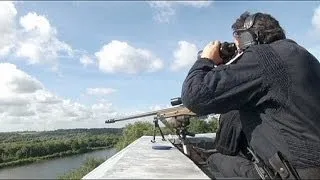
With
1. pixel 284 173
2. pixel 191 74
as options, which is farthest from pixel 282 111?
pixel 191 74

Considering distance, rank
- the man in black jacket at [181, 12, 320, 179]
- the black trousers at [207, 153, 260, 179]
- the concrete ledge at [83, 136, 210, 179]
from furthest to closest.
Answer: the black trousers at [207, 153, 260, 179] → the man in black jacket at [181, 12, 320, 179] → the concrete ledge at [83, 136, 210, 179]

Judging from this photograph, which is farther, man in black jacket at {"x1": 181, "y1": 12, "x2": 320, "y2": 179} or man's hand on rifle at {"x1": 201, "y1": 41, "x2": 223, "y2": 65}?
man's hand on rifle at {"x1": 201, "y1": 41, "x2": 223, "y2": 65}

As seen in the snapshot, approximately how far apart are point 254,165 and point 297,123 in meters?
0.56

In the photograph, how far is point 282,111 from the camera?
3.03m

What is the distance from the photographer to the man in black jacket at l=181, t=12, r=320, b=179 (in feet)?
9.74

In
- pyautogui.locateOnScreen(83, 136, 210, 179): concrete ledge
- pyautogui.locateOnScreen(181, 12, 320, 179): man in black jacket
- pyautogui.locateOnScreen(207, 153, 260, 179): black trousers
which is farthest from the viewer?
pyautogui.locateOnScreen(207, 153, 260, 179): black trousers

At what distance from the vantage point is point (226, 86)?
3041 millimetres

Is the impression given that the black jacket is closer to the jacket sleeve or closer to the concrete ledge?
the jacket sleeve

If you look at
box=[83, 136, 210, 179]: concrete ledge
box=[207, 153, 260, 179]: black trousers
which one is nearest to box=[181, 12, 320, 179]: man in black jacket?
box=[207, 153, 260, 179]: black trousers

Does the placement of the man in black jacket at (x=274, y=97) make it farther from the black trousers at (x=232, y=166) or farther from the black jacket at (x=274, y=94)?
the black trousers at (x=232, y=166)

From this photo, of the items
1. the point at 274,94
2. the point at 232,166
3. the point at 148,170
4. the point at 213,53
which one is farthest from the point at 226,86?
the point at 232,166

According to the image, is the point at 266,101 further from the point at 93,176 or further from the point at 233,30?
the point at 93,176

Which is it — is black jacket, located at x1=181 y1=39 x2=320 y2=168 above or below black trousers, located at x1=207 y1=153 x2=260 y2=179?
above

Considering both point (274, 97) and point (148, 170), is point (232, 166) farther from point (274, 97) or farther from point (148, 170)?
point (148, 170)
